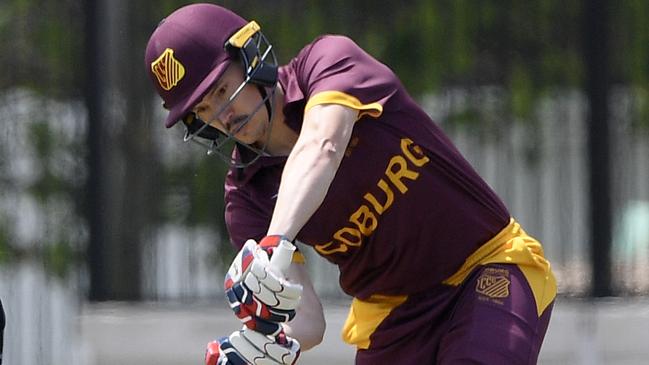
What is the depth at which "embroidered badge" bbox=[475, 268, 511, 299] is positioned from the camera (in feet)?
12.8

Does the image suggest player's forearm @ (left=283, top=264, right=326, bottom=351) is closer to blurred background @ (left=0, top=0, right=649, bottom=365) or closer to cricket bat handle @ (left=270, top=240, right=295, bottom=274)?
cricket bat handle @ (left=270, top=240, right=295, bottom=274)

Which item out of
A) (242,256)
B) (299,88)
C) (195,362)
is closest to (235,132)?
(299,88)

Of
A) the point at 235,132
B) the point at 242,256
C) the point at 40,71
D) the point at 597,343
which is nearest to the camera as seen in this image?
the point at 242,256

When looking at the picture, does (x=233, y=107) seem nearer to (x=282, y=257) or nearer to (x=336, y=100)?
(x=336, y=100)

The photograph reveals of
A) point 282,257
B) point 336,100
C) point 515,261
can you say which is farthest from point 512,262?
point 282,257

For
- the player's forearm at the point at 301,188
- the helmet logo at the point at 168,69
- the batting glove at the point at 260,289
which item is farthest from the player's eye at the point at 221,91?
the batting glove at the point at 260,289

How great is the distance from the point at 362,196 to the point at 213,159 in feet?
10.6

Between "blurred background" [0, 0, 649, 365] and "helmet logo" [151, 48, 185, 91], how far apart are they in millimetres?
3320

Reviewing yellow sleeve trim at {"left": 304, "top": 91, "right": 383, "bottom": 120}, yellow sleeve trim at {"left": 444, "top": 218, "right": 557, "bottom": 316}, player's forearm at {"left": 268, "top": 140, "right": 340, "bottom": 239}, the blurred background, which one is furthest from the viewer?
the blurred background

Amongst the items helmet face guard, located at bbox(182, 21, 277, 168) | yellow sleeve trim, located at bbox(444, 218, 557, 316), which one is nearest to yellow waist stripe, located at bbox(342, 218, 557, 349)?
yellow sleeve trim, located at bbox(444, 218, 557, 316)

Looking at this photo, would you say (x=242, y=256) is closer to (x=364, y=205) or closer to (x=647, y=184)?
(x=364, y=205)

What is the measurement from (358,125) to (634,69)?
11.2ft

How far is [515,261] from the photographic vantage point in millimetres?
4004

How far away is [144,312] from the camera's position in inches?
275
